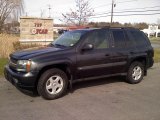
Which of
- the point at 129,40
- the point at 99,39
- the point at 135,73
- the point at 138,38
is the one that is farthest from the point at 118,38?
the point at 135,73

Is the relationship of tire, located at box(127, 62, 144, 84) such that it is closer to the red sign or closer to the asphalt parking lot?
the asphalt parking lot

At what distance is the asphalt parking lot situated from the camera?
526cm

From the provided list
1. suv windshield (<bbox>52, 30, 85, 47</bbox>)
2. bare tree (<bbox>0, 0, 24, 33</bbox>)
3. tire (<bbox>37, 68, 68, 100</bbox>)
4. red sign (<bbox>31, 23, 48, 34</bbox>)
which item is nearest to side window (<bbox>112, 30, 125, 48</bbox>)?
suv windshield (<bbox>52, 30, 85, 47</bbox>)

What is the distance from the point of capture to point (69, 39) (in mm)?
7344

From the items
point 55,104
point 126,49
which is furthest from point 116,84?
point 55,104

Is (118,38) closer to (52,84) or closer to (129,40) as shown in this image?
(129,40)

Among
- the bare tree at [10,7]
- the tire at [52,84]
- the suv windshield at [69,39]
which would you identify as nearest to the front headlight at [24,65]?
the tire at [52,84]

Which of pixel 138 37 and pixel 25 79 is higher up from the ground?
pixel 138 37

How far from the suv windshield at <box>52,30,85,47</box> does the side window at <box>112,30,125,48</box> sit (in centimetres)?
105

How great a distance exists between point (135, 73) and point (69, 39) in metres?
2.52

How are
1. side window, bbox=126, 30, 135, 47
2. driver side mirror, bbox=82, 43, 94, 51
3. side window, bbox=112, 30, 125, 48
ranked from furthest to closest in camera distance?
1. side window, bbox=126, 30, 135, 47
2. side window, bbox=112, 30, 125, 48
3. driver side mirror, bbox=82, 43, 94, 51

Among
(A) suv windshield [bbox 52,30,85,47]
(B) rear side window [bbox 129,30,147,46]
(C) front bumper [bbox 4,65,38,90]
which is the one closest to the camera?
(C) front bumper [bbox 4,65,38,90]

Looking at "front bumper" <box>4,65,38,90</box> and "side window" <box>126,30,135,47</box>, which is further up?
"side window" <box>126,30,135,47</box>

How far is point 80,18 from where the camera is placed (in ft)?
85.7
